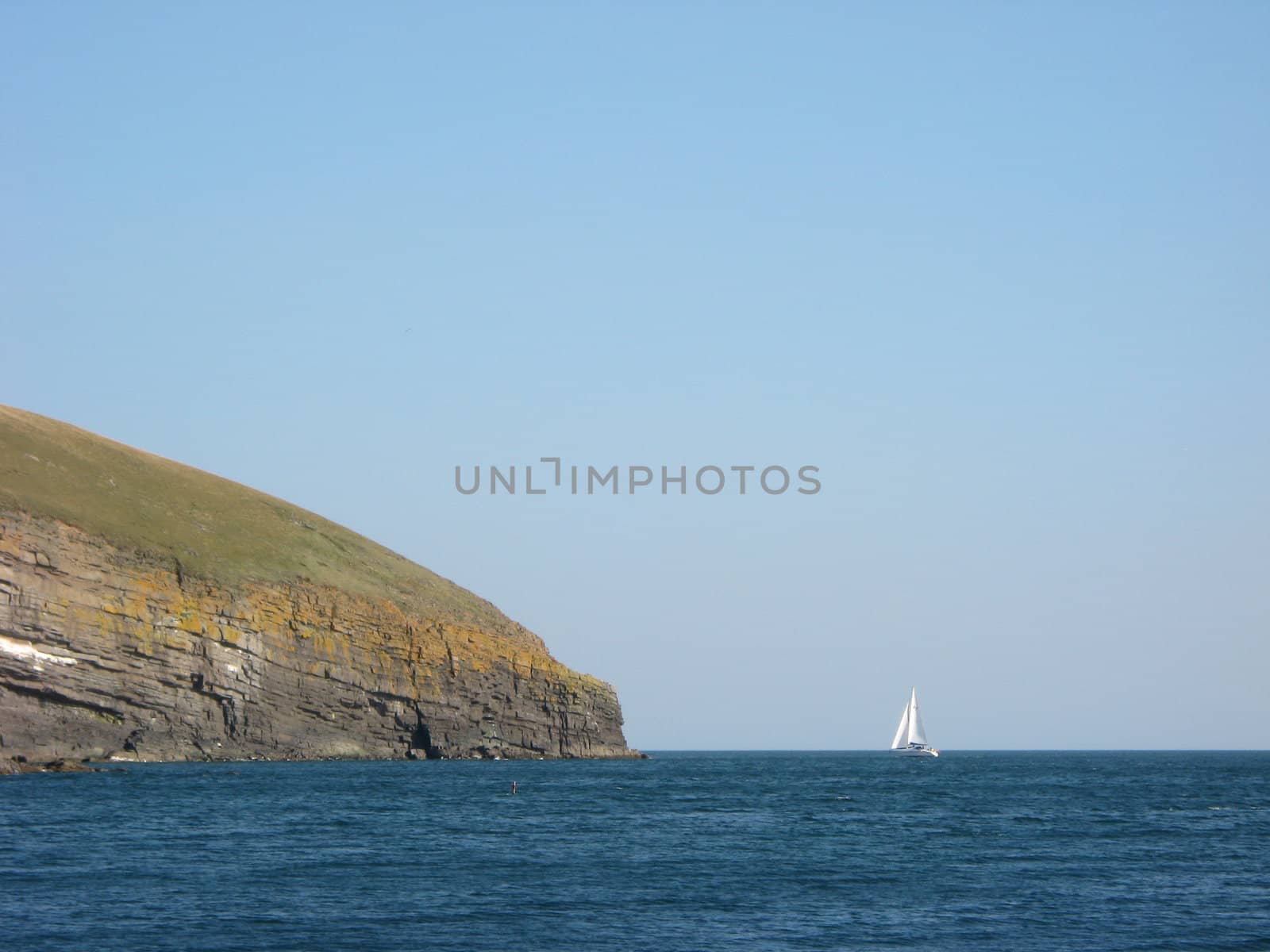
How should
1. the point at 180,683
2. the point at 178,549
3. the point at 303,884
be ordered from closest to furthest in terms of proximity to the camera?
1. the point at 303,884
2. the point at 180,683
3. the point at 178,549

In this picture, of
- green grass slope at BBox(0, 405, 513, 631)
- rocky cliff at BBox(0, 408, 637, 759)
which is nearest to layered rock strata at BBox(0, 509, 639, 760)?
rocky cliff at BBox(0, 408, 637, 759)

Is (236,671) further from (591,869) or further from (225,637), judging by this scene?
(591,869)

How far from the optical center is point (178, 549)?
110312 mm

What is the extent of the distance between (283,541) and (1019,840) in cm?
8473

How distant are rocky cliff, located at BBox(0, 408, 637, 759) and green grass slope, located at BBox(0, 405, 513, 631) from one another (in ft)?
0.90

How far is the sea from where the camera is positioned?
3631 cm

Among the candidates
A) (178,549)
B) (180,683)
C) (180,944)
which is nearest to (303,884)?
(180,944)

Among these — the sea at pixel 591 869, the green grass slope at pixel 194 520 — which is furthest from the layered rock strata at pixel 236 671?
the sea at pixel 591 869

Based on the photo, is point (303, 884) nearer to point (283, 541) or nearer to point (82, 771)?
point (82, 771)

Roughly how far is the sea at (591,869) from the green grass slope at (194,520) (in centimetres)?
2740

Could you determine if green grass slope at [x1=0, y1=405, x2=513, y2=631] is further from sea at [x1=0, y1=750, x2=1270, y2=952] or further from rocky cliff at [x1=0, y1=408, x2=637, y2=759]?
sea at [x1=0, y1=750, x2=1270, y2=952]

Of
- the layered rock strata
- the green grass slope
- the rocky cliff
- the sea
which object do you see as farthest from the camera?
the green grass slope

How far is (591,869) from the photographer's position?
49.3 meters

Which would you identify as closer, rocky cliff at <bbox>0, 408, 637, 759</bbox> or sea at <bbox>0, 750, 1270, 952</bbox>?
sea at <bbox>0, 750, 1270, 952</bbox>
